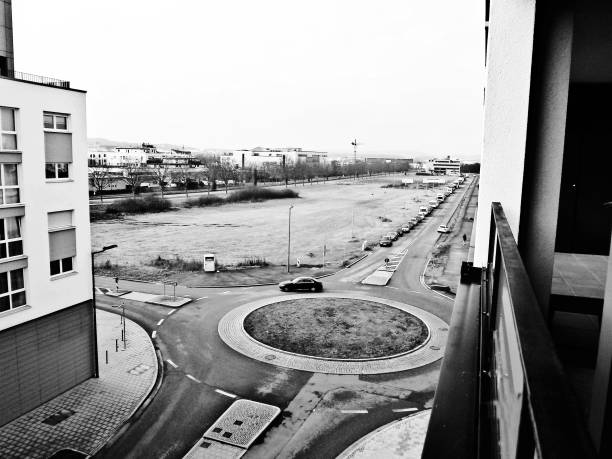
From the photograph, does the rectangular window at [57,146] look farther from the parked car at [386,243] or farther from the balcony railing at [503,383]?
the parked car at [386,243]

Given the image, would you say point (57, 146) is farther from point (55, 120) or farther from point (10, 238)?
point (10, 238)

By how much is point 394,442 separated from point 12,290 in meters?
10.2

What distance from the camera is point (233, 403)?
540 inches

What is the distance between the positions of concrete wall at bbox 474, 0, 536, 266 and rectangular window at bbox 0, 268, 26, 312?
482 inches

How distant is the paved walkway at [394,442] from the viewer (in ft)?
37.0

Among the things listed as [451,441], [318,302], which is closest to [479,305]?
[451,441]

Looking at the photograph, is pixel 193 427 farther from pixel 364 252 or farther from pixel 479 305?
pixel 364 252

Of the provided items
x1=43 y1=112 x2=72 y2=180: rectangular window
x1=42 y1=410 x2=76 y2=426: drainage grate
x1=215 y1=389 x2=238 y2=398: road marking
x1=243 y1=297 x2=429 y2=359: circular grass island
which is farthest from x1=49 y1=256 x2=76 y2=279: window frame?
x1=243 y1=297 x2=429 y2=359: circular grass island

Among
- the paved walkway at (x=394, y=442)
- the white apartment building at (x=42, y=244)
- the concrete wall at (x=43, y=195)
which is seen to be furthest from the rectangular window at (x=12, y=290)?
the paved walkway at (x=394, y=442)

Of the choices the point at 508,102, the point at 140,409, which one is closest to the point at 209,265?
the point at 140,409

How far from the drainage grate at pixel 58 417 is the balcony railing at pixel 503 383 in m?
12.3

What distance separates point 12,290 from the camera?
1249 cm

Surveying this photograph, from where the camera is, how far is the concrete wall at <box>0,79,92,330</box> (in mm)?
12438

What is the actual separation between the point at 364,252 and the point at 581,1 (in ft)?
107
